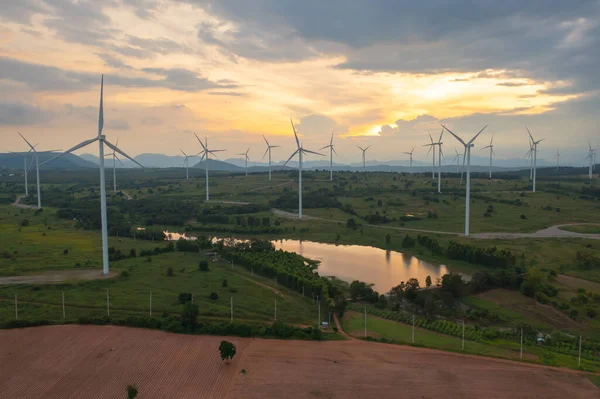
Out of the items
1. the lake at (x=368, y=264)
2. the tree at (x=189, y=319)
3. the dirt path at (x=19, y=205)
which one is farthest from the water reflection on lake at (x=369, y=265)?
the dirt path at (x=19, y=205)

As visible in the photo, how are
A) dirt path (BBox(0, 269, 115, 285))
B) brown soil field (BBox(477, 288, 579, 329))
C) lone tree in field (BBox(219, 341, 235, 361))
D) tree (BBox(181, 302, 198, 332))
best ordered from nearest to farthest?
lone tree in field (BBox(219, 341, 235, 361)), tree (BBox(181, 302, 198, 332)), brown soil field (BBox(477, 288, 579, 329)), dirt path (BBox(0, 269, 115, 285))

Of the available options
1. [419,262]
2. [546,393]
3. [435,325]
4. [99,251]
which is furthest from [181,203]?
[546,393]

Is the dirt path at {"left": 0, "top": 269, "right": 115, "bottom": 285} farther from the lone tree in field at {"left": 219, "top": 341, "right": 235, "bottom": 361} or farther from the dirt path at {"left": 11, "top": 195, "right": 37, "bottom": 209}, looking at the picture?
the dirt path at {"left": 11, "top": 195, "right": 37, "bottom": 209}

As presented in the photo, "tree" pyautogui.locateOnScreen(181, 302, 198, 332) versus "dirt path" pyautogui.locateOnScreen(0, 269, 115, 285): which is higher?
"dirt path" pyautogui.locateOnScreen(0, 269, 115, 285)

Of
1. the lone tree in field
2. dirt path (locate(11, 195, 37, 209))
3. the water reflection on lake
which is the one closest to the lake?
the water reflection on lake

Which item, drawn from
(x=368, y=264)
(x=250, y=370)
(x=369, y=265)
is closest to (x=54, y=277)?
(x=250, y=370)
